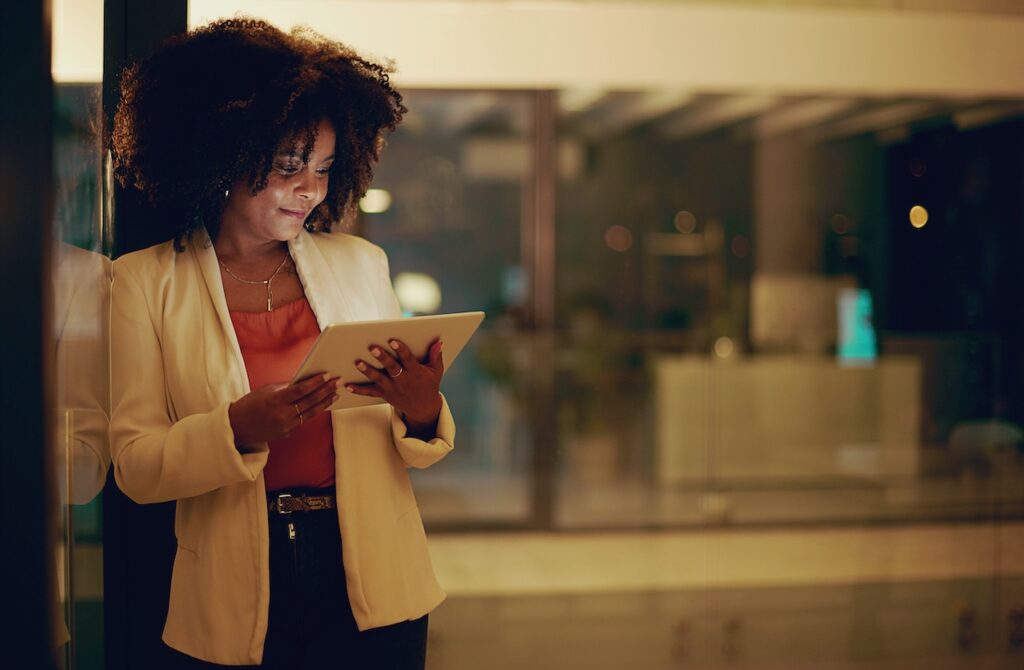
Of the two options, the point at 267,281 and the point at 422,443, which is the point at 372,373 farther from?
the point at 267,281

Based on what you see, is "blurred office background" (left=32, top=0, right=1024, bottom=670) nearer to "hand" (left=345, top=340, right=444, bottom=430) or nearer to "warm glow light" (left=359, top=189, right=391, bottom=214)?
"warm glow light" (left=359, top=189, right=391, bottom=214)

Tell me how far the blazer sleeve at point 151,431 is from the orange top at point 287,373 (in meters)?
0.10

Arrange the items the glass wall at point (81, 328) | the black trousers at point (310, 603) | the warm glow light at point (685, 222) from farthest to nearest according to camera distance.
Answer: the warm glow light at point (685, 222) → the black trousers at point (310, 603) → the glass wall at point (81, 328)

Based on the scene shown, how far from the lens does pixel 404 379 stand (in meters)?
1.69

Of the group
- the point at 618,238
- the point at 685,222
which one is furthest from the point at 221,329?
the point at 685,222

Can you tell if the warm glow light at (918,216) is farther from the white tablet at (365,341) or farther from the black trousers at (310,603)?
the black trousers at (310,603)

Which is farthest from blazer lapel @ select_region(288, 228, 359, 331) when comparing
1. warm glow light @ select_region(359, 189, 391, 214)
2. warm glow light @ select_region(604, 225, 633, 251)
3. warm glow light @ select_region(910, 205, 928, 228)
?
warm glow light @ select_region(910, 205, 928, 228)

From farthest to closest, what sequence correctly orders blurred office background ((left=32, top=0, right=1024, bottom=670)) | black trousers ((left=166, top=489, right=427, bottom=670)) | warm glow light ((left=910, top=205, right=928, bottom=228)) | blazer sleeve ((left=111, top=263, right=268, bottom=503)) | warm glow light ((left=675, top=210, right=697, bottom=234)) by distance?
warm glow light ((left=675, top=210, right=697, bottom=234))
warm glow light ((left=910, top=205, right=928, bottom=228))
blurred office background ((left=32, top=0, right=1024, bottom=670))
black trousers ((left=166, top=489, right=427, bottom=670))
blazer sleeve ((left=111, top=263, right=268, bottom=503))

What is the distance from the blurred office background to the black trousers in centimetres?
291

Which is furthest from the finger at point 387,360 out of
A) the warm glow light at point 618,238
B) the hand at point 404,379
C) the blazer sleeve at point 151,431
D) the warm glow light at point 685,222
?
the warm glow light at point 685,222

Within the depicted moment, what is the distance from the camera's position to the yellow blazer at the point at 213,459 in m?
1.66

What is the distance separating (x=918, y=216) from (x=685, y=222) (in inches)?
50.3

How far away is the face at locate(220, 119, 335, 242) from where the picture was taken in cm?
175

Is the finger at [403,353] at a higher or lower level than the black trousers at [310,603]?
higher
